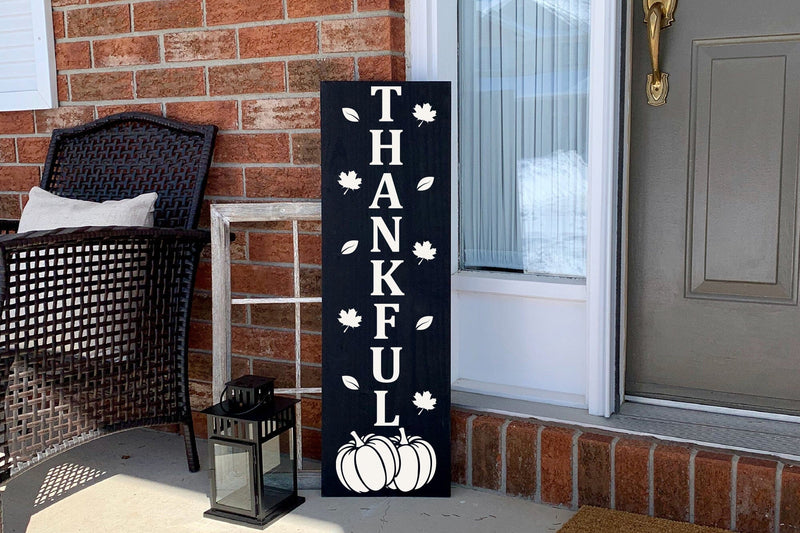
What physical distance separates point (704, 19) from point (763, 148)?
0.37 meters

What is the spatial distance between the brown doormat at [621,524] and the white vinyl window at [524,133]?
0.67m

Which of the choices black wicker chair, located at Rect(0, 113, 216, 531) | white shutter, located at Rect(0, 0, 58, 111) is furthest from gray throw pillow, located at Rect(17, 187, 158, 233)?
white shutter, located at Rect(0, 0, 58, 111)

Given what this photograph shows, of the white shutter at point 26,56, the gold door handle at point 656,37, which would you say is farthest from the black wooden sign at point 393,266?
the white shutter at point 26,56

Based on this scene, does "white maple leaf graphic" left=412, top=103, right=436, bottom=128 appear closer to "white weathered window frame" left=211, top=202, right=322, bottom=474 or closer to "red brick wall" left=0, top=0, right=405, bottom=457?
"red brick wall" left=0, top=0, right=405, bottom=457

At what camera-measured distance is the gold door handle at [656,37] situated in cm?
219

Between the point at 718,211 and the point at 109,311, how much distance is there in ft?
5.34

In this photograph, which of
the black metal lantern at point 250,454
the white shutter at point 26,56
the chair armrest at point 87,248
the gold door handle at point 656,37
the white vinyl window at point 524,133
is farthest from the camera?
the white shutter at point 26,56

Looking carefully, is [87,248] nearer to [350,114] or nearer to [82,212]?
[82,212]

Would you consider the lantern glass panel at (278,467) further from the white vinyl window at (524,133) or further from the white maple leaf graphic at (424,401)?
the white vinyl window at (524,133)

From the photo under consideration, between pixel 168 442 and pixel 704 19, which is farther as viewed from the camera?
pixel 168 442

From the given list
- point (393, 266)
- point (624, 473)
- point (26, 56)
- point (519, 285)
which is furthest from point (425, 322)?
point (26, 56)

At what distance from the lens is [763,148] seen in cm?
212

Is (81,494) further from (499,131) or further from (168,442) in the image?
(499,131)

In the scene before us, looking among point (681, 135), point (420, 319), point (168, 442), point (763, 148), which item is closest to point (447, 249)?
point (420, 319)
